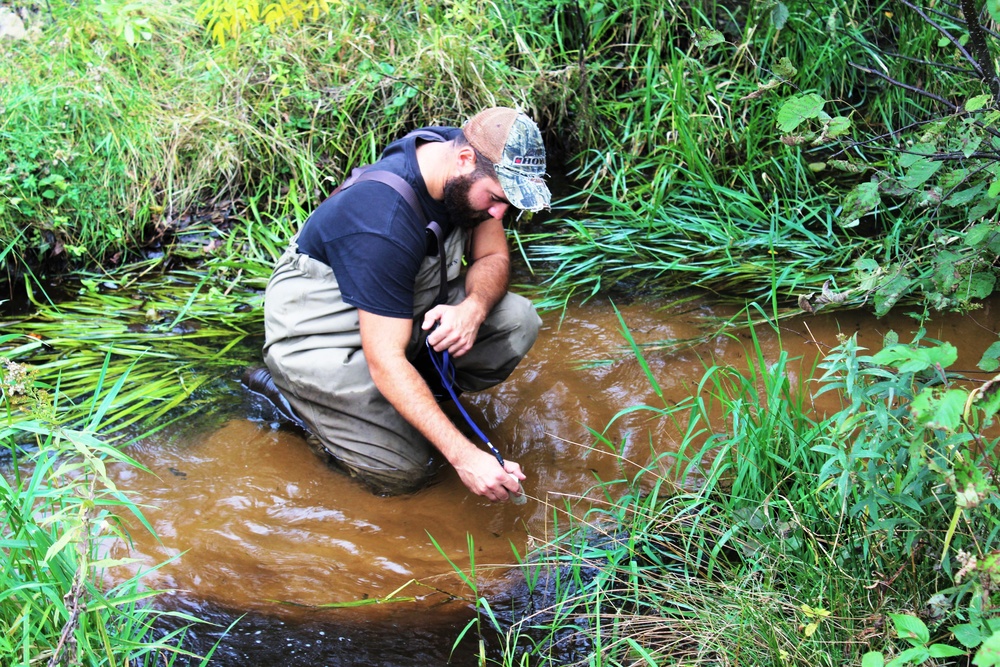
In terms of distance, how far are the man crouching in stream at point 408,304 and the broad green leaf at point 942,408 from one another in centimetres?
124

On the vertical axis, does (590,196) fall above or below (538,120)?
below

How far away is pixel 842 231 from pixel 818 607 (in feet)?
7.91

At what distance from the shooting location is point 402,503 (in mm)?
3170

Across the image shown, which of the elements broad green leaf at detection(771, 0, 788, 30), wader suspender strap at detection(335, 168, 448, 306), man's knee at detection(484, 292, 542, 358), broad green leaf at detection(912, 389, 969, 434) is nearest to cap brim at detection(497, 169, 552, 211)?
wader suspender strap at detection(335, 168, 448, 306)

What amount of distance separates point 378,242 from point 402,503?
3.38 ft

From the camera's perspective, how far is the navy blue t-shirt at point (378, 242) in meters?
2.73

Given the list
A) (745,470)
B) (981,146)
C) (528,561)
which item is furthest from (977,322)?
(528,561)

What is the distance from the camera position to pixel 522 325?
3.32 metres

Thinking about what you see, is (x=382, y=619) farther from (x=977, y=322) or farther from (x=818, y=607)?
(x=977, y=322)

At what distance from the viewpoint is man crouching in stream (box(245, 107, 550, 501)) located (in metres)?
2.74

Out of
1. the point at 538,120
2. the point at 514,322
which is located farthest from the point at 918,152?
the point at 538,120

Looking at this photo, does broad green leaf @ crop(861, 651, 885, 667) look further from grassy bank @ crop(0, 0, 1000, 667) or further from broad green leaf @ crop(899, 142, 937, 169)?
broad green leaf @ crop(899, 142, 937, 169)

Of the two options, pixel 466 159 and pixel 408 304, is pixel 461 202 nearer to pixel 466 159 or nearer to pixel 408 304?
pixel 466 159

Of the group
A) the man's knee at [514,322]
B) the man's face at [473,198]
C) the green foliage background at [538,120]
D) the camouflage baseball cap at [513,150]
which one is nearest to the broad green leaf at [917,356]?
the camouflage baseball cap at [513,150]
